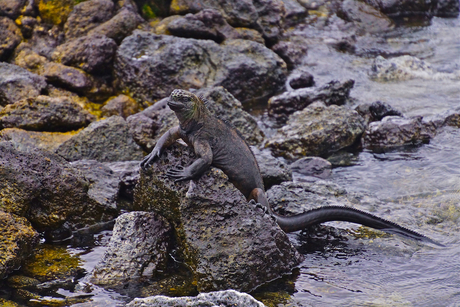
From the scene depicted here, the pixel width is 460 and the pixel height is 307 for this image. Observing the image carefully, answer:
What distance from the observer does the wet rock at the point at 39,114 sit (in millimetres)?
7414

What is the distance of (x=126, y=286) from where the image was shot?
4.61m

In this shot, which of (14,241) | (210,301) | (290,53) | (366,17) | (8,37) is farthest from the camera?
(366,17)

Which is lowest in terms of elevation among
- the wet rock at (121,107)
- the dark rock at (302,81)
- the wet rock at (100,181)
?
the wet rock at (121,107)

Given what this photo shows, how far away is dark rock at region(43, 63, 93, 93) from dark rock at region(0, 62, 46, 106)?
0.26 metres

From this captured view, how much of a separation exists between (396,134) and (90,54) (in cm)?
562

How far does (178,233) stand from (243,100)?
17.9 ft

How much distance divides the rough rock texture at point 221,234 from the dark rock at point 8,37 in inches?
255

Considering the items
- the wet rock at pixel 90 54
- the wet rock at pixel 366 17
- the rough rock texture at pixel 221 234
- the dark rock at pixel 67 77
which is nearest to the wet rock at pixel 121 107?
the dark rock at pixel 67 77

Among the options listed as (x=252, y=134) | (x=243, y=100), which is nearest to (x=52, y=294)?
(x=252, y=134)

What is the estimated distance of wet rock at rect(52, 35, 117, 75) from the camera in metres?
9.36

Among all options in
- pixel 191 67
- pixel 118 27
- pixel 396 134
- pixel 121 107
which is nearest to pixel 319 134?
pixel 396 134

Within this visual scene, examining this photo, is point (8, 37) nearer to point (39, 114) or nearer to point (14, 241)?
point (39, 114)

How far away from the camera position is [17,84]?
8.38 meters

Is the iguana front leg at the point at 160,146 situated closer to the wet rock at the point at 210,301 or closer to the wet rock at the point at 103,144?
the wet rock at the point at 210,301
